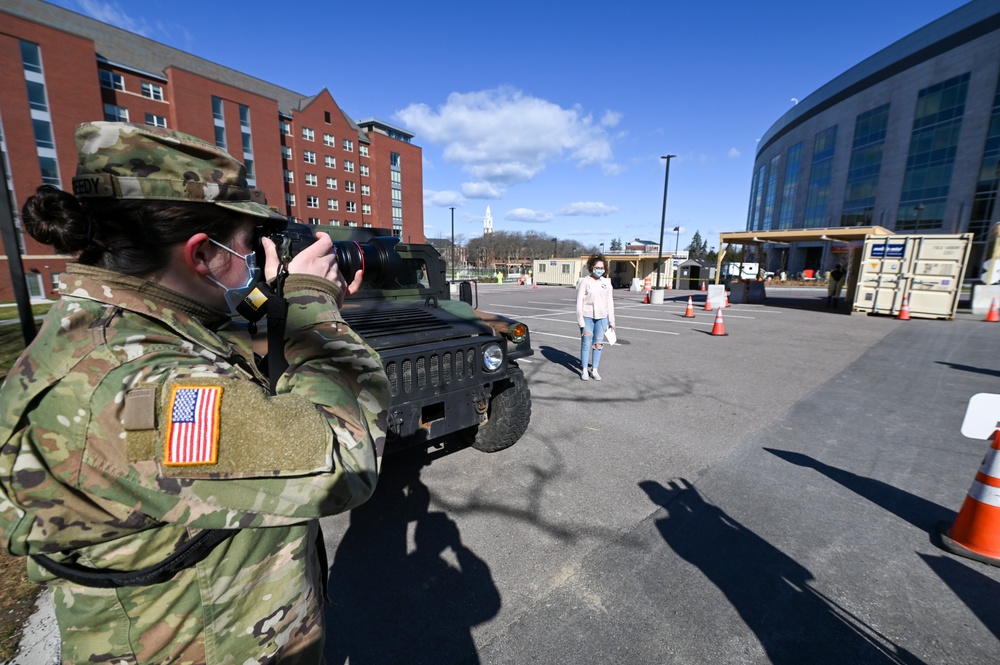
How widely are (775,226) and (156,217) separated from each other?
2654 inches

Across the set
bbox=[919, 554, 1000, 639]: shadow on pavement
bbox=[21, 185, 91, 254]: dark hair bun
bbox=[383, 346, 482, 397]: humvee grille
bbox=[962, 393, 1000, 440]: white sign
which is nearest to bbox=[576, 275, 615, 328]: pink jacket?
bbox=[383, 346, 482, 397]: humvee grille

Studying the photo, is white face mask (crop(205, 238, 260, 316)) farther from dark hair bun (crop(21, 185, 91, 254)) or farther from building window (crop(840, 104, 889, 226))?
building window (crop(840, 104, 889, 226))

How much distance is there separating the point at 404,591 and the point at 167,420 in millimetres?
1900

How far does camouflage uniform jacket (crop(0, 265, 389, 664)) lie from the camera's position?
0.70 m

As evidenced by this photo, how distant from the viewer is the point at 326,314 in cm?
98

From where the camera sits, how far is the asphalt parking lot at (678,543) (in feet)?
6.23

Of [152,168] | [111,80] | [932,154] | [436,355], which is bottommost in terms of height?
[436,355]

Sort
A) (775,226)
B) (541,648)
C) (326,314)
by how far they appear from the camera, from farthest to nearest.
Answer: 1. (775,226)
2. (541,648)
3. (326,314)

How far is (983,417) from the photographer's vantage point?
2.57 metres

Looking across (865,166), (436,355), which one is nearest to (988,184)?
(865,166)

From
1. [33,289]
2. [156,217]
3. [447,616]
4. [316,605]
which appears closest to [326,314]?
[156,217]

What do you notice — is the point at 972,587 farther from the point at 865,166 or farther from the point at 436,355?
the point at 865,166

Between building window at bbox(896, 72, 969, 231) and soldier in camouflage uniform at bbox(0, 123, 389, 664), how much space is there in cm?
4824

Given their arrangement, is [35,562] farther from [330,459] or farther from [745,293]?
[745,293]
